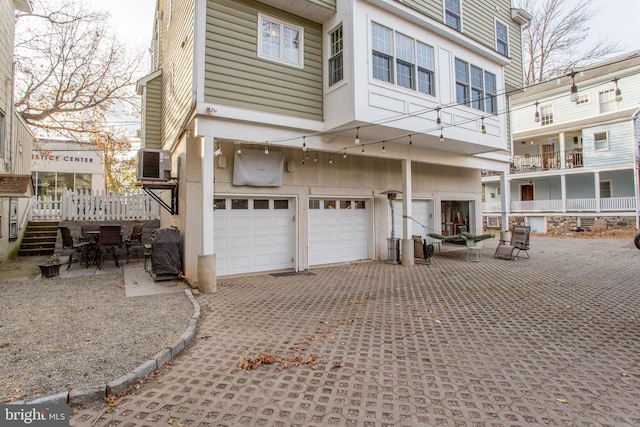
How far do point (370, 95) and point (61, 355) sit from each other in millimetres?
6759

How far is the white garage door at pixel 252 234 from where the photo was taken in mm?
7824

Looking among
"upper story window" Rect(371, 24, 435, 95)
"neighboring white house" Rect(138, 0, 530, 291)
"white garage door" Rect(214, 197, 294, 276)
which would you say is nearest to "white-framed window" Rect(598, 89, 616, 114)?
"neighboring white house" Rect(138, 0, 530, 291)

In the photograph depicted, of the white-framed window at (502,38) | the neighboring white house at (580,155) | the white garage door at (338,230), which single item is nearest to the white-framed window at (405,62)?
the white garage door at (338,230)

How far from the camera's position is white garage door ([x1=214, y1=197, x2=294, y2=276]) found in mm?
7824

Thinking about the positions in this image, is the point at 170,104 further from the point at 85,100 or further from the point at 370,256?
the point at 85,100

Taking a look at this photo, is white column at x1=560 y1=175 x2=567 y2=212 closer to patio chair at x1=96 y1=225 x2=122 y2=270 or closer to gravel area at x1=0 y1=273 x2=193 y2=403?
gravel area at x1=0 y1=273 x2=193 y2=403

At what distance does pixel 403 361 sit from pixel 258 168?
5807 mm

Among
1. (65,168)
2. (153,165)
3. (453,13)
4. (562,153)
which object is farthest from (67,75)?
(562,153)

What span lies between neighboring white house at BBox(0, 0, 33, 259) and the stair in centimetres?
23

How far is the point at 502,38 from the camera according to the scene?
11656 millimetres

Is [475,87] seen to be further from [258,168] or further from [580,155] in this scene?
[580,155]

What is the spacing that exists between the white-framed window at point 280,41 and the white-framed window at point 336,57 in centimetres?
72

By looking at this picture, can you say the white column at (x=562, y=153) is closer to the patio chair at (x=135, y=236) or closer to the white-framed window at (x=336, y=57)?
the white-framed window at (x=336, y=57)

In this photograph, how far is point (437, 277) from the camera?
25.5 ft
